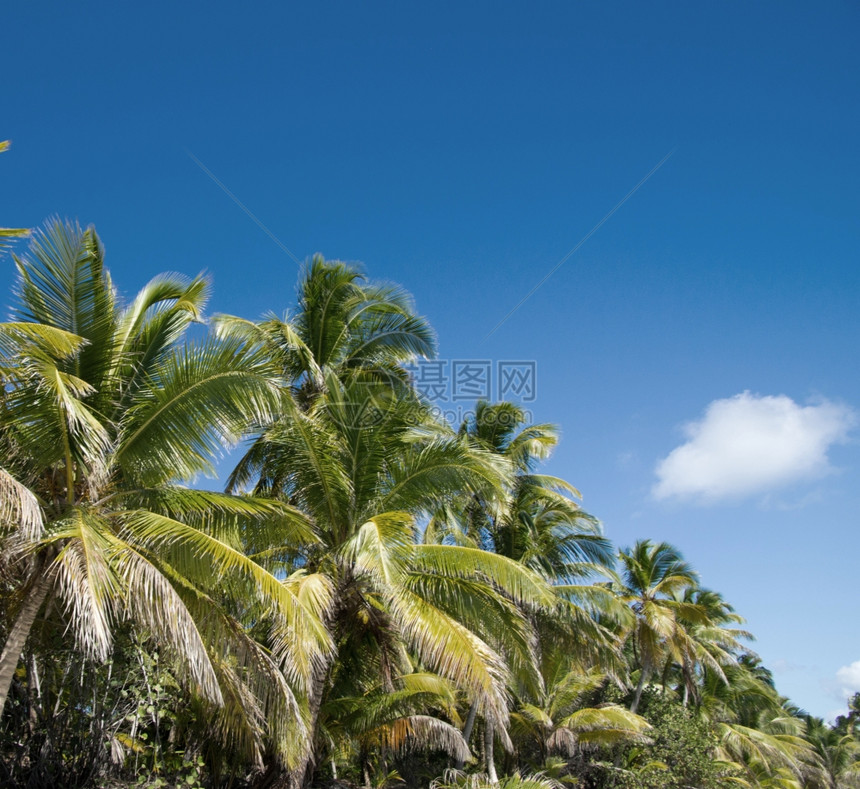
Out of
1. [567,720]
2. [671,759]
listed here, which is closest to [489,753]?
[567,720]

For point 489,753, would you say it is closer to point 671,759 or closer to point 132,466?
point 671,759

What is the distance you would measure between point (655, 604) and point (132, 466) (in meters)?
20.1

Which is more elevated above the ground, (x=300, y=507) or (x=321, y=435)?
(x=321, y=435)

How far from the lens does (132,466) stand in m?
7.61

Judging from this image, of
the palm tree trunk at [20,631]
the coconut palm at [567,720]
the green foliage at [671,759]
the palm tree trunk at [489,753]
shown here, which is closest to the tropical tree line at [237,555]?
the palm tree trunk at [20,631]

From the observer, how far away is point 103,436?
6727 millimetres

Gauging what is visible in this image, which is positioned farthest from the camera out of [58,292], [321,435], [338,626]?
[338,626]

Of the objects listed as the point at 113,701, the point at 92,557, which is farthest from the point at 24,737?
the point at 92,557

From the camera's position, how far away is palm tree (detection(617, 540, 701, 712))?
21.9 meters

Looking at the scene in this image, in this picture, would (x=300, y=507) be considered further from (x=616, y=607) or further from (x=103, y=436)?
(x=616, y=607)

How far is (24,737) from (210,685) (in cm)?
410

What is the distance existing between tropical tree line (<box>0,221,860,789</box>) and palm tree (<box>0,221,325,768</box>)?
0.09 ft

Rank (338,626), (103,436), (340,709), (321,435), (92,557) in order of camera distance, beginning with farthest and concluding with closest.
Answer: (340,709) → (338,626) → (321,435) → (103,436) → (92,557)

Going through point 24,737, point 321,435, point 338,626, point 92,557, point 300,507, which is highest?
point 321,435
